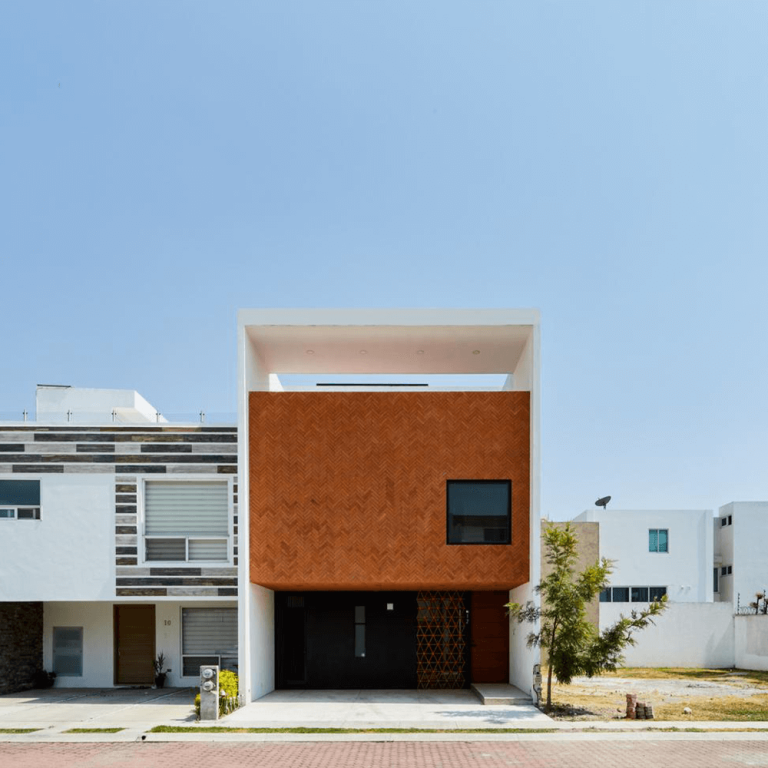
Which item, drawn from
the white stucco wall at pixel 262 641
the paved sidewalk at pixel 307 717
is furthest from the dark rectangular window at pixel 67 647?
the white stucco wall at pixel 262 641

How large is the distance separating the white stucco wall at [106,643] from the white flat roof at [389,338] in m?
6.23

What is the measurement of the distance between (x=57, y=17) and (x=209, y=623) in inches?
505

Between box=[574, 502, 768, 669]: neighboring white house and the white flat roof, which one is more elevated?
the white flat roof

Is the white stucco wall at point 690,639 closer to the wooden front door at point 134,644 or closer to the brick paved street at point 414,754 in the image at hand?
the brick paved street at point 414,754

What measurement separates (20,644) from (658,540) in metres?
24.5

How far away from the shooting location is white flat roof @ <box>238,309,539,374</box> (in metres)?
15.4

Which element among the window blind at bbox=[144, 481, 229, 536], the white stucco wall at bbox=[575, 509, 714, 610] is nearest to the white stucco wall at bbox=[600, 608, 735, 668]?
the white stucco wall at bbox=[575, 509, 714, 610]

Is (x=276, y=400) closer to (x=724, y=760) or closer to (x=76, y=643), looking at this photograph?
(x=76, y=643)

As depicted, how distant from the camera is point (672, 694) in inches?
685

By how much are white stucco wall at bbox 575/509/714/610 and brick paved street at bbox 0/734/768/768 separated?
2051 cm

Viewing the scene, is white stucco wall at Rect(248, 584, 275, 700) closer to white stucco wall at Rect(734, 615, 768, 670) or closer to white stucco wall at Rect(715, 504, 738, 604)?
white stucco wall at Rect(734, 615, 768, 670)

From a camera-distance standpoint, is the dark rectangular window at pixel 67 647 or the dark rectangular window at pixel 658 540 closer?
the dark rectangular window at pixel 67 647

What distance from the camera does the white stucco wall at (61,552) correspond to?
1591 cm

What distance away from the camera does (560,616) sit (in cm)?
1405
